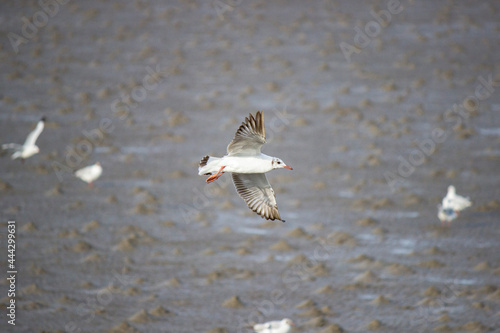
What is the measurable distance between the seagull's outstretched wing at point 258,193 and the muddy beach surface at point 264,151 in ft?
13.0

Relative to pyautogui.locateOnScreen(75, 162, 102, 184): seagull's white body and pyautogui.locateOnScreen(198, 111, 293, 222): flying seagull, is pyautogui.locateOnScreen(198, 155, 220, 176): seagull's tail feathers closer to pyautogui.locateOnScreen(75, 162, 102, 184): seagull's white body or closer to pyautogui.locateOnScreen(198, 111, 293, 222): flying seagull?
pyautogui.locateOnScreen(198, 111, 293, 222): flying seagull

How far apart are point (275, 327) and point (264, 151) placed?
228 inches

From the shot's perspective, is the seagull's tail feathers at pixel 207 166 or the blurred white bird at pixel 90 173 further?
the blurred white bird at pixel 90 173

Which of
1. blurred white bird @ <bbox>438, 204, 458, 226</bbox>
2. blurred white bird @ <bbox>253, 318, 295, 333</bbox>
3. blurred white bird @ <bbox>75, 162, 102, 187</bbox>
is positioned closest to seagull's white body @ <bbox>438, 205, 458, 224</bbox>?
blurred white bird @ <bbox>438, 204, 458, 226</bbox>

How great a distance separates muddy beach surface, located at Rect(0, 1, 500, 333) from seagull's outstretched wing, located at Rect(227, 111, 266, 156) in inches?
188

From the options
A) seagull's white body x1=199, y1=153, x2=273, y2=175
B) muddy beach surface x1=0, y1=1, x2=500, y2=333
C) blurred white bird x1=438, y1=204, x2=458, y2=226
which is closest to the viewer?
seagull's white body x1=199, y1=153, x2=273, y2=175

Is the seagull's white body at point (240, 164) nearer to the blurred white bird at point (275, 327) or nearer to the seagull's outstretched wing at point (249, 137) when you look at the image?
the seagull's outstretched wing at point (249, 137)

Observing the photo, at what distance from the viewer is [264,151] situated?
16.8 m

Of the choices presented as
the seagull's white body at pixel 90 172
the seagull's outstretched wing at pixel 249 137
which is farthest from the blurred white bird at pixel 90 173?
the seagull's outstretched wing at pixel 249 137

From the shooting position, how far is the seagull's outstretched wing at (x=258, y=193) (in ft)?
27.6

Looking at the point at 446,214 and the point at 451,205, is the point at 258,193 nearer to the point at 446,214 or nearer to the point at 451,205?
the point at 451,205

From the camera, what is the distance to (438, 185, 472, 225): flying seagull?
47.7 feet

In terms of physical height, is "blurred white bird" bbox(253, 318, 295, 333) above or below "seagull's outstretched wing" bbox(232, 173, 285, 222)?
below

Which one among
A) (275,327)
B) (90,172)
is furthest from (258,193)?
(90,172)
